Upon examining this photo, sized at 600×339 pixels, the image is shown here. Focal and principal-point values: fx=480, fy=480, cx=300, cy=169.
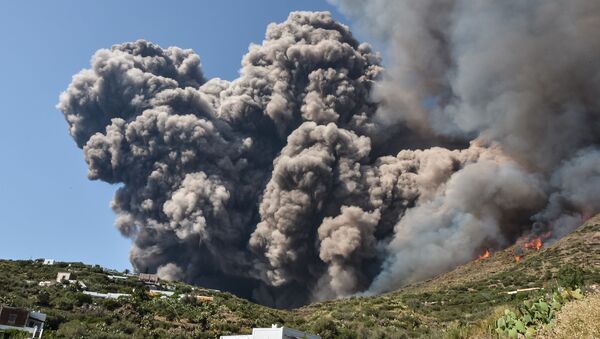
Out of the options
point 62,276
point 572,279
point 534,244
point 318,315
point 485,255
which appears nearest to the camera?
point 572,279

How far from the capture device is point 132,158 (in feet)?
287

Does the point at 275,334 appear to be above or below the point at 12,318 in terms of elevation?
below

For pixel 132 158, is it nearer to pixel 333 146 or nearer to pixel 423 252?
pixel 333 146

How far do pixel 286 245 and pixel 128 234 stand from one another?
33069mm

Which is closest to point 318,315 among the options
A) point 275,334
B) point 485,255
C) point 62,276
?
point 275,334

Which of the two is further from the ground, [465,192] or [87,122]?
[87,122]

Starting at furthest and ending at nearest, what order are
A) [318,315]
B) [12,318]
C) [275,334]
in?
[318,315] < [12,318] < [275,334]

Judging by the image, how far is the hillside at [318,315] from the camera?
3066cm

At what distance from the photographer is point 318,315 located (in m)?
42.3

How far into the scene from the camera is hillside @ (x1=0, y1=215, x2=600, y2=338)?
3066 centimetres

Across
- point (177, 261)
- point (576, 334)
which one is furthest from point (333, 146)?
point (576, 334)

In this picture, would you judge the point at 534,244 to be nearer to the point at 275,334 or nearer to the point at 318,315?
the point at 318,315

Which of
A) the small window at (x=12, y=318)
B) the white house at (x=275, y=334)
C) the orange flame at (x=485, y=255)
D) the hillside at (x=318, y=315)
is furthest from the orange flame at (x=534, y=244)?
the small window at (x=12, y=318)

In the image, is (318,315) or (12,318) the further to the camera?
(318,315)
